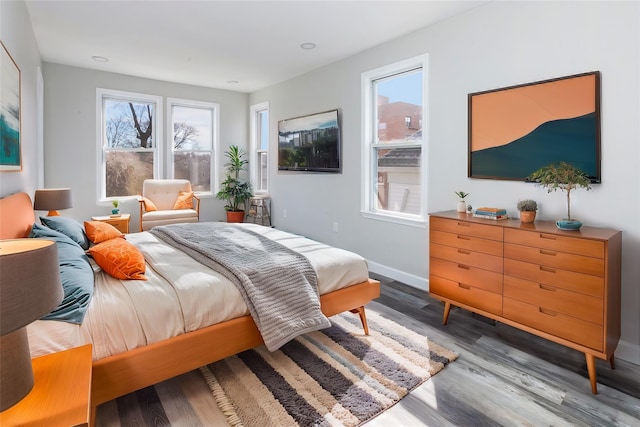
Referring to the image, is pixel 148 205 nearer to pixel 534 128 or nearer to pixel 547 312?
pixel 534 128

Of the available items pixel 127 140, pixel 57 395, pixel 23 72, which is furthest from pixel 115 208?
pixel 57 395

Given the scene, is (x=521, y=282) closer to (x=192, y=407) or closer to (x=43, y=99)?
(x=192, y=407)

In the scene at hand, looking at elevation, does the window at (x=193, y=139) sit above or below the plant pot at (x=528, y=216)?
above

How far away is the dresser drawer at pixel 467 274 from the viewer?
7.97 ft

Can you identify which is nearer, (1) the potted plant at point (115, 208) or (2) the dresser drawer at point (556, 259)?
(2) the dresser drawer at point (556, 259)

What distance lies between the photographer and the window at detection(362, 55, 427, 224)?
142 inches

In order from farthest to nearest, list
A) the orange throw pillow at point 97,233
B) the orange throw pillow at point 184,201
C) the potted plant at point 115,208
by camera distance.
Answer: the orange throw pillow at point 184,201 < the potted plant at point 115,208 < the orange throw pillow at point 97,233

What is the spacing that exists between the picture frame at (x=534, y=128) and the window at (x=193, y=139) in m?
4.73

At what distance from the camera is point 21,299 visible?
34.2 inches

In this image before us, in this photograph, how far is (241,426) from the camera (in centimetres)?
166

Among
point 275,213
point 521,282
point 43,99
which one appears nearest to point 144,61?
point 43,99

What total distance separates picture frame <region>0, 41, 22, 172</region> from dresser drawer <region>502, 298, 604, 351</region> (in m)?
3.30

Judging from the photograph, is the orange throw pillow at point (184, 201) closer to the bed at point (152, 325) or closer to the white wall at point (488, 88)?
the white wall at point (488, 88)

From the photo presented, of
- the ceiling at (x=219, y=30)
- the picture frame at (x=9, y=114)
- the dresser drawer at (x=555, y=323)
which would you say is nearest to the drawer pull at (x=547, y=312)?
the dresser drawer at (x=555, y=323)
